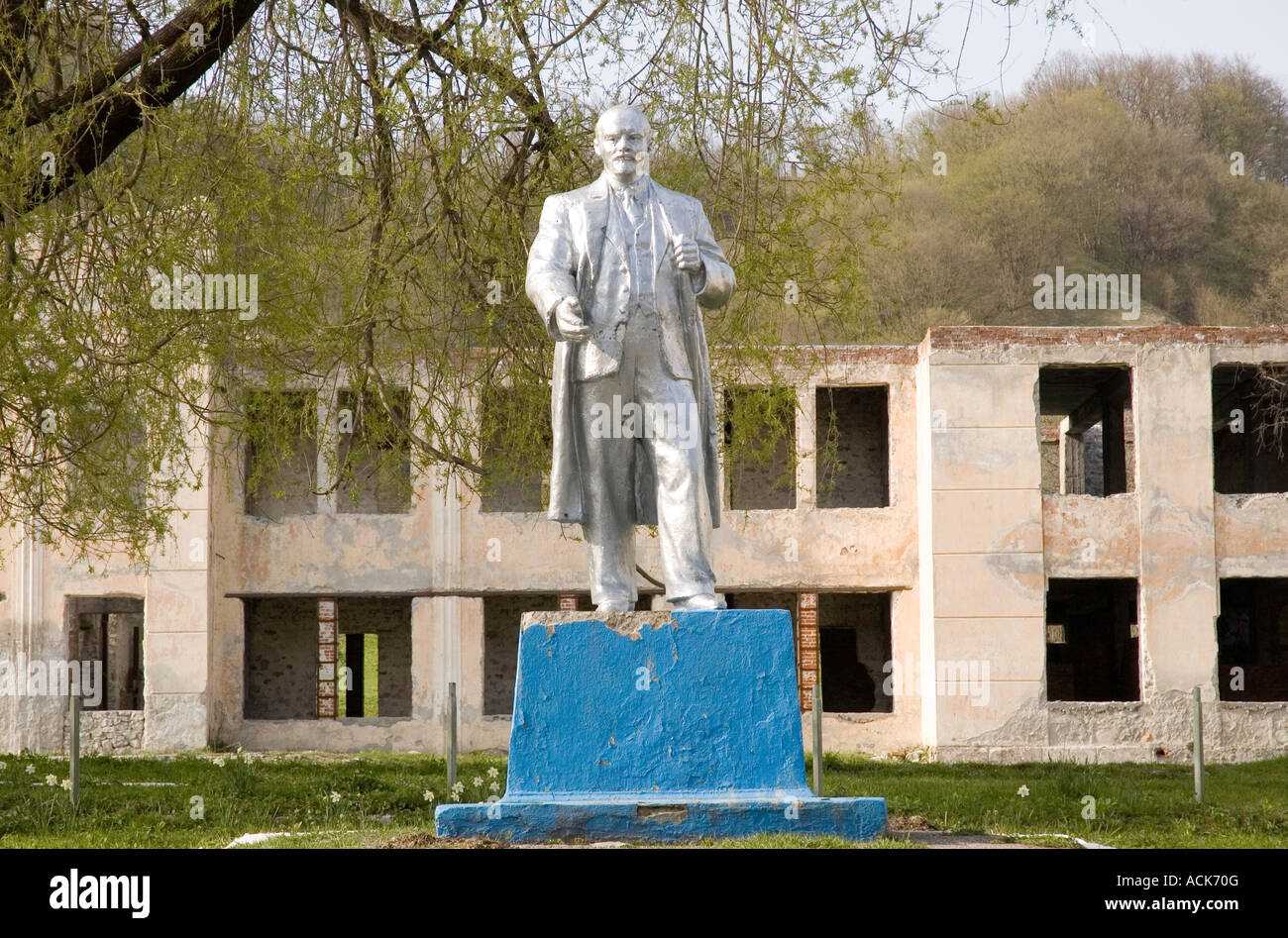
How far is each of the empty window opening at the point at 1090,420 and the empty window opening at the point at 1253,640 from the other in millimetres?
2843

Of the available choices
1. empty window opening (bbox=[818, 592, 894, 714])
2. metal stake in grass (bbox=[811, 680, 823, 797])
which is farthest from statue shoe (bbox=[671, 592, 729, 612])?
empty window opening (bbox=[818, 592, 894, 714])

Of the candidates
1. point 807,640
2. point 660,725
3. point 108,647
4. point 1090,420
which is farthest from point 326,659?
point 660,725

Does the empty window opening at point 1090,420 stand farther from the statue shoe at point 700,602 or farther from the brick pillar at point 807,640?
the statue shoe at point 700,602

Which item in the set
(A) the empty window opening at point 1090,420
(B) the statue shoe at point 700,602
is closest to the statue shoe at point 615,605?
(B) the statue shoe at point 700,602

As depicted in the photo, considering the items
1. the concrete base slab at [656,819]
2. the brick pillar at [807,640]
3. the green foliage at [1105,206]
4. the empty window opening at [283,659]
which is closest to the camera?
the concrete base slab at [656,819]

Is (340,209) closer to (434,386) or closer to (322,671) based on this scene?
(434,386)

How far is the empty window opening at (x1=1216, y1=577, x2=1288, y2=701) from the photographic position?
76.6 ft

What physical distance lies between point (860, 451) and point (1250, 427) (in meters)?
5.59

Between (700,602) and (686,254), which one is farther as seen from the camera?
(686,254)

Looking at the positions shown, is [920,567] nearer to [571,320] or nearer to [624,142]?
[624,142]

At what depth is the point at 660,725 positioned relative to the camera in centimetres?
606

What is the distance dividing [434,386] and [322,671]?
40.0 feet

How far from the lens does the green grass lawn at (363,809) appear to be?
769 cm

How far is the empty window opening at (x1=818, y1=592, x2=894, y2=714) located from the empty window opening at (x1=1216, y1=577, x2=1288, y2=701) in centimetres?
504
